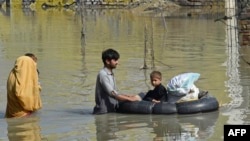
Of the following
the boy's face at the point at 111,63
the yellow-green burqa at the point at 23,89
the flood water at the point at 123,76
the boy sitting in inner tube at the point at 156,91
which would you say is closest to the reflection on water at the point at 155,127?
the flood water at the point at 123,76

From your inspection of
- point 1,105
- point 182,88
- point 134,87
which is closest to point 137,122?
point 182,88

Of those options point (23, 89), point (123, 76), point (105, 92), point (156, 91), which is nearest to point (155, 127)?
point (156, 91)

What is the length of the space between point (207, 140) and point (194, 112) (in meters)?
1.71

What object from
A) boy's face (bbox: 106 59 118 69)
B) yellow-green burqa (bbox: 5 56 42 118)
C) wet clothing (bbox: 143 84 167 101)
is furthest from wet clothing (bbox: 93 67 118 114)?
yellow-green burqa (bbox: 5 56 42 118)

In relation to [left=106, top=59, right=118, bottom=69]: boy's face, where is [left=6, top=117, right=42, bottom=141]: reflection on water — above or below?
below

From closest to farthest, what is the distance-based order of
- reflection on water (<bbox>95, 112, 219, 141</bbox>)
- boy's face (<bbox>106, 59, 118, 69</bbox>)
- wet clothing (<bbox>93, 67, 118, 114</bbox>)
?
reflection on water (<bbox>95, 112, 219, 141</bbox>) → boy's face (<bbox>106, 59, 118, 69</bbox>) → wet clothing (<bbox>93, 67, 118, 114</bbox>)

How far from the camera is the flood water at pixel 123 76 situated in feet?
35.7

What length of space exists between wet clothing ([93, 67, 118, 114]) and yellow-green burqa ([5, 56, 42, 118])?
1.03 meters

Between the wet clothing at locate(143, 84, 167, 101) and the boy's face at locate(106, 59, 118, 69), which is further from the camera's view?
the wet clothing at locate(143, 84, 167, 101)

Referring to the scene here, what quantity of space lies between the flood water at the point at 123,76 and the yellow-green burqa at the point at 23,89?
0.71 ft

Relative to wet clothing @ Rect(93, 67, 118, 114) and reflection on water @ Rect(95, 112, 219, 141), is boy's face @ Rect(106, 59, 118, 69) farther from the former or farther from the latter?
reflection on water @ Rect(95, 112, 219, 141)

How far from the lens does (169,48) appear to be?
85.8ft

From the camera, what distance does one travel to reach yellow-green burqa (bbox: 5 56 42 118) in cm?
1181

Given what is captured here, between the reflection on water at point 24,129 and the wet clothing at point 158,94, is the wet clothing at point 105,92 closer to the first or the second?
the wet clothing at point 158,94
